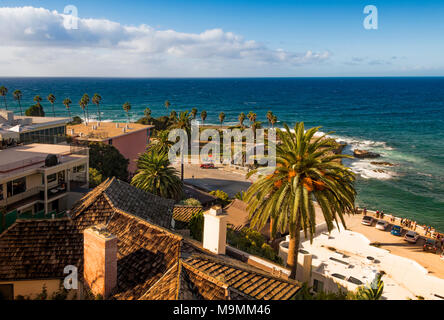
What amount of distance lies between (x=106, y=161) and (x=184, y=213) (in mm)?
20612

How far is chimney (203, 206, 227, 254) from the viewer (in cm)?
1769

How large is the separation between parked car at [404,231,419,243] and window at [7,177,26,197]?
4003 centimetres

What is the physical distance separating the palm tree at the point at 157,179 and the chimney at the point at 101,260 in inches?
884

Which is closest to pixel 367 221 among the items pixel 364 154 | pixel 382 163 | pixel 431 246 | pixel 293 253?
pixel 431 246

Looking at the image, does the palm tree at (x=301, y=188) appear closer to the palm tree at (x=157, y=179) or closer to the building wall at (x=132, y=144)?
the palm tree at (x=157, y=179)

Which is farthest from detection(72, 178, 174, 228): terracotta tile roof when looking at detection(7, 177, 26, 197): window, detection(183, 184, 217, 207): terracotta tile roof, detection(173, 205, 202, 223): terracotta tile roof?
detection(183, 184, 217, 207): terracotta tile roof

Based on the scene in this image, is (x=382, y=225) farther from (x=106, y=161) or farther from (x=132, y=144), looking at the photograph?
(x=132, y=144)

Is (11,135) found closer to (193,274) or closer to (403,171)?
(193,274)

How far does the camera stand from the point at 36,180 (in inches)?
1184

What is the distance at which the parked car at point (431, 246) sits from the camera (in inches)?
1574

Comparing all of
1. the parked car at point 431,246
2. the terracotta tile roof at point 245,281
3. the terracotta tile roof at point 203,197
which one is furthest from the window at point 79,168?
the parked car at point 431,246

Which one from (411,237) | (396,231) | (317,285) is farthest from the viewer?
(396,231)

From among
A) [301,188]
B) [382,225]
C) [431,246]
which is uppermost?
[301,188]

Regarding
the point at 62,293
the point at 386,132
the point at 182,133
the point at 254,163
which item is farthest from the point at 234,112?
the point at 62,293
